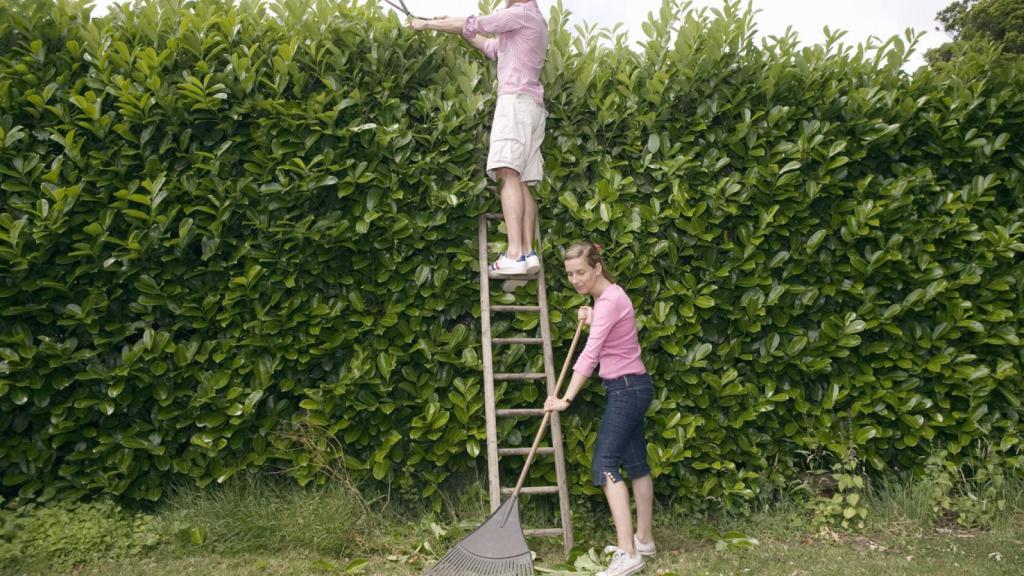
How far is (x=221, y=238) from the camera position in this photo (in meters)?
4.43

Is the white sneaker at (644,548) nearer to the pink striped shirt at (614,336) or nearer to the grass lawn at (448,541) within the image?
the grass lawn at (448,541)

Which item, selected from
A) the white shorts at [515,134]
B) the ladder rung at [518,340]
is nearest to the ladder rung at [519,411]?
the ladder rung at [518,340]

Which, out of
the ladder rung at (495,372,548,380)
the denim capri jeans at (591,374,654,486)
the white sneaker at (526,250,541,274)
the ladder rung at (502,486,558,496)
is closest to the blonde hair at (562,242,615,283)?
the white sneaker at (526,250,541,274)

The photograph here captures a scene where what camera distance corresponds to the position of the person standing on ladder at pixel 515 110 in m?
4.40

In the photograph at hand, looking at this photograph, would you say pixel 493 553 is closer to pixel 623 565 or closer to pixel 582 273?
pixel 623 565

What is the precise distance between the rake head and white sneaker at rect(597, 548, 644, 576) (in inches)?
16.0

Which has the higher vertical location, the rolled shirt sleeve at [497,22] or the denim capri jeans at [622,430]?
the rolled shirt sleeve at [497,22]

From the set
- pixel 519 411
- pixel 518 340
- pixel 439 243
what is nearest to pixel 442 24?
pixel 439 243

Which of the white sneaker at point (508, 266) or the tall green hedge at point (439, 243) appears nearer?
the tall green hedge at point (439, 243)

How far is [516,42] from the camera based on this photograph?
4504mm

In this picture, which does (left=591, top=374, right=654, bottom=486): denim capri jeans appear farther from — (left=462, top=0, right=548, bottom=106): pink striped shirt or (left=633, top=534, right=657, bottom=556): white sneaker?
(left=462, top=0, right=548, bottom=106): pink striped shirt

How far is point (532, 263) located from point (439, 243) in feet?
1.96

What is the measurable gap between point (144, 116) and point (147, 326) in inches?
47.2

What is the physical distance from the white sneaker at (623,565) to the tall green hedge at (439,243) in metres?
0.70
